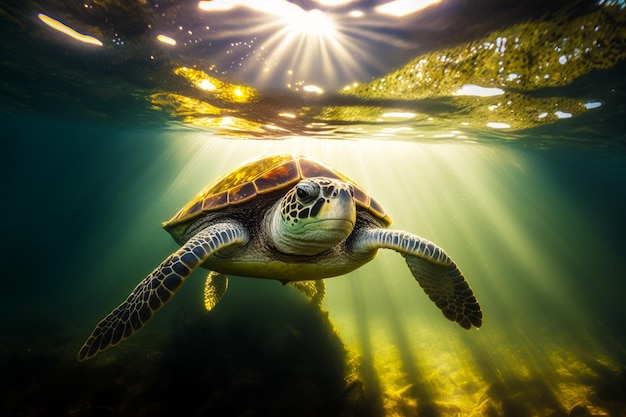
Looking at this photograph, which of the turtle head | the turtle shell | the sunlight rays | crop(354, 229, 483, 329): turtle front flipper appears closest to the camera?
the turtle head

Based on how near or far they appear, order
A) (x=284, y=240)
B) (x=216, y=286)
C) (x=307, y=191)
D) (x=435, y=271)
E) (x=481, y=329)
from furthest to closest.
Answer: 1. (x=481, y=329)
2. (x=216, y=286)
3. (x=435, y=271)
4. (x=284, y=240)
5. (x=307, y=191)

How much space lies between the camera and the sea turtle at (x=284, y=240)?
2684 mm

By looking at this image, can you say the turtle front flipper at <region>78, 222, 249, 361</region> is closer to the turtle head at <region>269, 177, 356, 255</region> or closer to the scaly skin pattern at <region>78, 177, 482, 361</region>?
the scaly skin pattern at <region>78, 177, 482, 361</region>

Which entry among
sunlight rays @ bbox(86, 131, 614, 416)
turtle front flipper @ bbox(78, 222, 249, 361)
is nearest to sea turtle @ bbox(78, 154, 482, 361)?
turtle front flipper @ bbox(78, 222, 249, 361)

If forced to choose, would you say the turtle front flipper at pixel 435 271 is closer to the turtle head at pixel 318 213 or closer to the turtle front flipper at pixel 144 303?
the turtle head at pixel 318 213

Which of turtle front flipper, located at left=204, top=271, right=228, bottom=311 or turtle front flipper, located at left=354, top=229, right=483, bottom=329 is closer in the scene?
turtle front flipper, located at left=354, top=229, right=483, bottom=329

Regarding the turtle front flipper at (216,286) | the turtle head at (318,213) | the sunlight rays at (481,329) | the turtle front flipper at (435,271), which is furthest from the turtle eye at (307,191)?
the turtle front flipper at (216,286)

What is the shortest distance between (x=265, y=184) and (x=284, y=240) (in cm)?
97

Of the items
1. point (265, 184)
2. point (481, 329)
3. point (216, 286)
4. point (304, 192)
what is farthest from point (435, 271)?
point (481, 329)

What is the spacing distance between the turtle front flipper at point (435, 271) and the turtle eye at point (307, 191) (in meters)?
1.47

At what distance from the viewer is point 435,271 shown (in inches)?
157

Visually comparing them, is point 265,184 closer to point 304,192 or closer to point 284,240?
point 284,240

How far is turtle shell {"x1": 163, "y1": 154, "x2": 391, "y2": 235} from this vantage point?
13.0ft

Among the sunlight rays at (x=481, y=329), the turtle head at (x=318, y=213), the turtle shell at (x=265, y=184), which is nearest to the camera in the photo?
the turtle head at (x=318, y=213)
